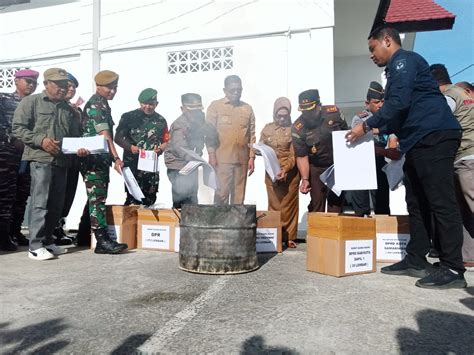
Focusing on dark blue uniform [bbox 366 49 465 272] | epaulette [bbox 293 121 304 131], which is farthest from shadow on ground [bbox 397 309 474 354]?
epaulette [bbox 293 121 304 131]

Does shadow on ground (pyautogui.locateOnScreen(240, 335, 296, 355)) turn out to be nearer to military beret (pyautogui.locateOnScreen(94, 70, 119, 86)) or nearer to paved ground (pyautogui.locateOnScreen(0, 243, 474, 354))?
paved ground (pyautogui.locateOnScreen(0, 243, 474, 354))

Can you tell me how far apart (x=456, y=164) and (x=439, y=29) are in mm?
5383

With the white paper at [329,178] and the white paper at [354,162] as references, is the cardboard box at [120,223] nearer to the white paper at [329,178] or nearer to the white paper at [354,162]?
the white paper at [329,178]

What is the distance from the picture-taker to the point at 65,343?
173cm

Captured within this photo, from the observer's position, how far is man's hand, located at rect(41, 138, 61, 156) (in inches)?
139

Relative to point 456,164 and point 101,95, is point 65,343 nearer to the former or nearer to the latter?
point 101,95

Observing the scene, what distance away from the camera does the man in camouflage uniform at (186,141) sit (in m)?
4.33

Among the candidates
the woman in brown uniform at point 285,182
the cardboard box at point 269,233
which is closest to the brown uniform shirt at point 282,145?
the woman in brown uniform at point 285,182

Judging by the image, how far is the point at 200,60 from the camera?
6.04 m

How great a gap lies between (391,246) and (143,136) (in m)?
2.92

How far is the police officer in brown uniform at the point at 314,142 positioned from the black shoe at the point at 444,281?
5.23 ft

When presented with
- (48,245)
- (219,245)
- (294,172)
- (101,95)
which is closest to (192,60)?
(101,95)

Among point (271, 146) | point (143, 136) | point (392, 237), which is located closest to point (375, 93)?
point (271, 146)

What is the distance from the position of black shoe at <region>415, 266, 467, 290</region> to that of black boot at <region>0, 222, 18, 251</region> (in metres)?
4.04
